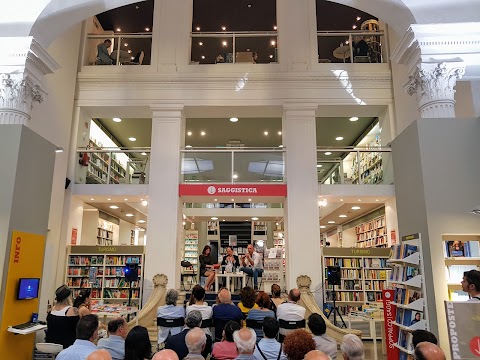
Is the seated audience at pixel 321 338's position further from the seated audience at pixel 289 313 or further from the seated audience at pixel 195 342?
the seated audience at pixel 289 313

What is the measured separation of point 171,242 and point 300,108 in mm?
4713

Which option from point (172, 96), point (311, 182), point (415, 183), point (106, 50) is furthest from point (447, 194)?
point (106, 50)

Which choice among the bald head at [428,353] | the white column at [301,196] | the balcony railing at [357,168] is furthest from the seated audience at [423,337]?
the balcony railing at [357,168]

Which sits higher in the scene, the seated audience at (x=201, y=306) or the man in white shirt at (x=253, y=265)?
the man in white shirt at (x=253, y=265)

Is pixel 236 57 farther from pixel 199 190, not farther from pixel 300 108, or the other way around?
pixel 199 190

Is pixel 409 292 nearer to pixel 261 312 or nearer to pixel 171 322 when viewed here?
pixel 261 312

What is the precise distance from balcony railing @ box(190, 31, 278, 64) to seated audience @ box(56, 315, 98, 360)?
9031 millimetres

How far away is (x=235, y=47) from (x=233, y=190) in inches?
174

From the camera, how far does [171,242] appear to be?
950 centimetres

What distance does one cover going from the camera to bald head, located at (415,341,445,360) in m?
2.26

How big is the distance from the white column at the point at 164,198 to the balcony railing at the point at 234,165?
1.34ft

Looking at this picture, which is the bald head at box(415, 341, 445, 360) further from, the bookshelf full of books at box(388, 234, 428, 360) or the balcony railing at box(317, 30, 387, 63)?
the balcony railing at box(317, 30, 387, 63)

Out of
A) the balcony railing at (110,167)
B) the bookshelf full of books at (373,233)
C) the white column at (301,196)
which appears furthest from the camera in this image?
the bookshelf full of books at (373,233)

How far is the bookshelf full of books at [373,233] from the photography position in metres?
11.2
